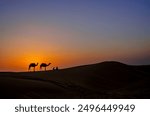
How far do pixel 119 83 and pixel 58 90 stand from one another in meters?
4.54

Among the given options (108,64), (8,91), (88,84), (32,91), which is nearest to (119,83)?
(88,84)

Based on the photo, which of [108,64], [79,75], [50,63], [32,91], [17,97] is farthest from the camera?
[50,63]

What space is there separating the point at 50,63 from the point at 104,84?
489 inches

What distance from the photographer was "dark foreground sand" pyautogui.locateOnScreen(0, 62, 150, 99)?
8.79m

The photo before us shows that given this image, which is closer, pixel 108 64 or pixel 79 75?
pixel 79 75

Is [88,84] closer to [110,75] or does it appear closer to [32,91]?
[110,75]

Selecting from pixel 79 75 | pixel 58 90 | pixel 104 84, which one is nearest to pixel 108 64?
pixel 79 75

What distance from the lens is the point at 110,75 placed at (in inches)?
575

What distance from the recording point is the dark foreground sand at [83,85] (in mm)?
8793

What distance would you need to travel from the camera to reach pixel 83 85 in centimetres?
1163

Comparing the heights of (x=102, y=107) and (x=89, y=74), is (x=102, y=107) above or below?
below

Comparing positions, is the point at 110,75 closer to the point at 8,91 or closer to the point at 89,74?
the point at 89,74

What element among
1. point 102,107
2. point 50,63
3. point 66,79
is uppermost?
point 50,63

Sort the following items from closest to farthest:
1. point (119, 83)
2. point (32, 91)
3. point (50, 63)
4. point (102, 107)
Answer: point (102, 107) < point (32, 91) < point (119, 83) < point (50, 63)
